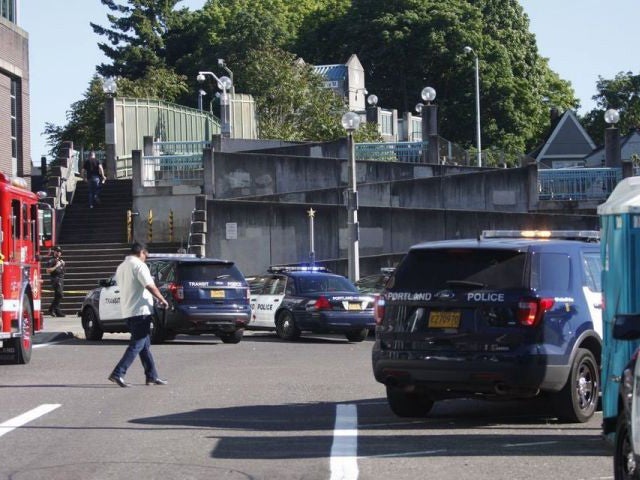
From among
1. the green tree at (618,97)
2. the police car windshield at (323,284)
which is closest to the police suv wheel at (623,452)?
the police car windshield at (323,284)

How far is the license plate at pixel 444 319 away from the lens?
1366 centimetres

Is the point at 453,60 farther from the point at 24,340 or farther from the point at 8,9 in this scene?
the point at 24,340

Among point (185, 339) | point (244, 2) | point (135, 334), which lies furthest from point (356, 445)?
point (244, 2)

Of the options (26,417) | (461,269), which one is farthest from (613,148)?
(26,417)

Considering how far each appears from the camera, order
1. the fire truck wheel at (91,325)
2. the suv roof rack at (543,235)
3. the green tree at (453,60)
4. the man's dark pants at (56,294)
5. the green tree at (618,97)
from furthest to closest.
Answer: the green tree at (618,97) < the green tree at (453,60) < the man's dark pants at (56,294) < the fire truck wheel at (91,325) < the suv roof rack at (543,235)

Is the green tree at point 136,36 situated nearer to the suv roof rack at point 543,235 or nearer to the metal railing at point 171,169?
the metal railing at point 171,169

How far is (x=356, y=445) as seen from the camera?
1221 centimetres

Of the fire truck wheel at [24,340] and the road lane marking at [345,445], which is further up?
the fire truck wheel at [24,340]

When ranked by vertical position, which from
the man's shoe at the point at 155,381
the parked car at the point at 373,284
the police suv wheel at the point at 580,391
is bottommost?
the man's shoe at the point at 155,381

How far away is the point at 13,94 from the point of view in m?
44.3

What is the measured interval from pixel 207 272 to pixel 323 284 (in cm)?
287

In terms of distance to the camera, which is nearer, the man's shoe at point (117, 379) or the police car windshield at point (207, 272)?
the man's shoe at point (117, 379)

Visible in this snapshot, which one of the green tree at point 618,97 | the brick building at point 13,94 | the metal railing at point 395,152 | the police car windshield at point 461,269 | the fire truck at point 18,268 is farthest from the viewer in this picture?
the green tree at point 618,97

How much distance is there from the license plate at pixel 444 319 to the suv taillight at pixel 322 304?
15043mm
